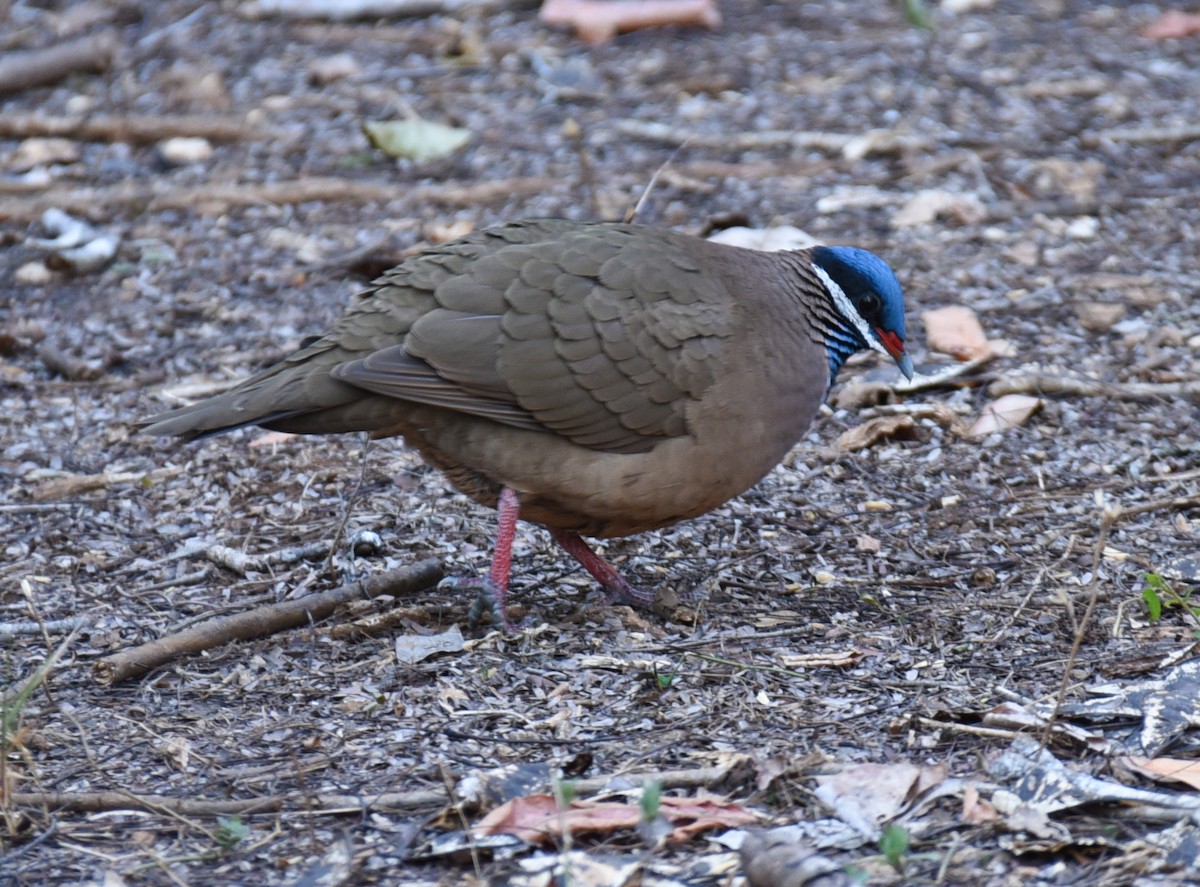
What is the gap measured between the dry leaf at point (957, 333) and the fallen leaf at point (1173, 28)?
13.8ft

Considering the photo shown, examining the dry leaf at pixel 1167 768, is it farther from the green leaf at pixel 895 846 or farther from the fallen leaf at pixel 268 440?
the fallen leaf at pixel 268 440

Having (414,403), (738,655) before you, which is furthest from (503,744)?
(414,403)

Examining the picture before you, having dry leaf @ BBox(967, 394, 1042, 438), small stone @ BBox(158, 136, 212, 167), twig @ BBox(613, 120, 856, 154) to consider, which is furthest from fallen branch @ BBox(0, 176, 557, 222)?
dry leaf @ BBox(967, 394, 1042, 438)

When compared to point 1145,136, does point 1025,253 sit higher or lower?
lower

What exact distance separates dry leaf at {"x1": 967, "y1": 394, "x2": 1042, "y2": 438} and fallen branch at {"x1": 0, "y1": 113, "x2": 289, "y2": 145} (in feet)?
14.2

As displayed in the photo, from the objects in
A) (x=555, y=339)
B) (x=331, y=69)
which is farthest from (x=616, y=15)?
(x=555, y=339)

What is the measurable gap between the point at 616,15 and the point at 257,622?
6.17 metres

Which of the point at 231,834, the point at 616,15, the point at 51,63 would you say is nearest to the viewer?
the point at 231,834

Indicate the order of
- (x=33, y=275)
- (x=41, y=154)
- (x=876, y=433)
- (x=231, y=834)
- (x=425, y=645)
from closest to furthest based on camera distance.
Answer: (x=231, y=834), (x=425, y=645), (x=876, y=433), (x=33, y=275), (x=41, y=154)

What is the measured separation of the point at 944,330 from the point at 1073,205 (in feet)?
5.22

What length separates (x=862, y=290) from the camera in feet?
16.6

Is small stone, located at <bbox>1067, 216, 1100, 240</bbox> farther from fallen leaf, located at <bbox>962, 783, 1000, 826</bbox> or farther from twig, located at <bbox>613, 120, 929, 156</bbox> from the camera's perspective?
fallen leaf, located at <bbox>962, 783, 1000, 826</bbox>

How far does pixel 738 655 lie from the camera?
4.30 meters

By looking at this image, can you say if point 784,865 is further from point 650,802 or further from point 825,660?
point 825,660
